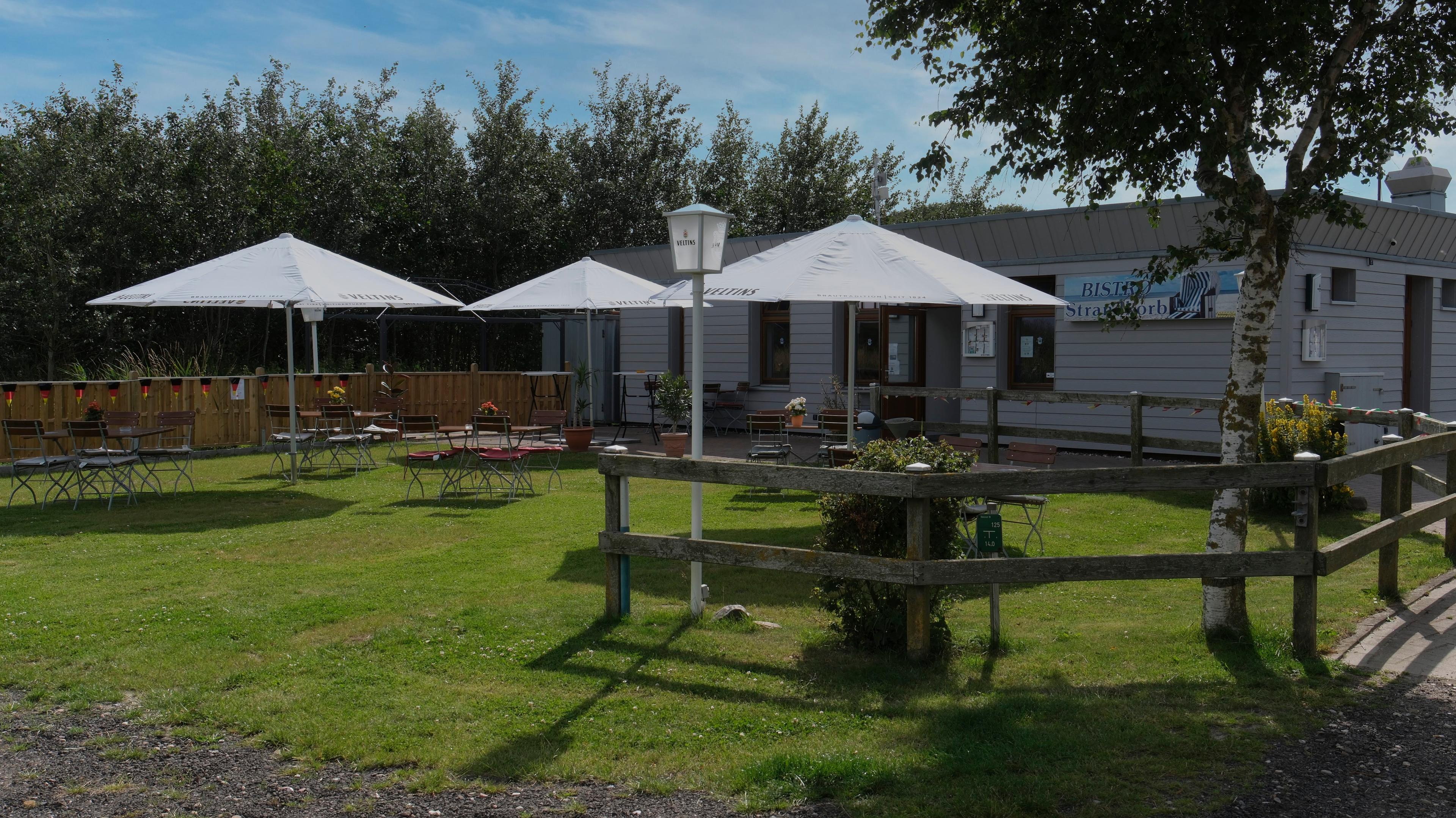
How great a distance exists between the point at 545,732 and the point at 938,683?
5.60 ft

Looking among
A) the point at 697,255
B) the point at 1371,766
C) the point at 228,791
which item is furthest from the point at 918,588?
the point at 228,791

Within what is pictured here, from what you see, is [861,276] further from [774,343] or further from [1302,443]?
[774,343]

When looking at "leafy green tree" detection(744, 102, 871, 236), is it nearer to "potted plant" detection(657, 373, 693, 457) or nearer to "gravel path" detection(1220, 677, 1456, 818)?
"potted plant" detection(657, 373, 693, 457)

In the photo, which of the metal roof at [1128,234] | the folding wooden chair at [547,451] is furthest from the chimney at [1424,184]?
the folding wooden chair at [547,451]

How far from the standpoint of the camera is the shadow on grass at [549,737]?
13.2ft

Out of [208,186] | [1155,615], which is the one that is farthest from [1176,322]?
[208,186]

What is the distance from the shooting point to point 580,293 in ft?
46.3

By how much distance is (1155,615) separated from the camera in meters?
6.18

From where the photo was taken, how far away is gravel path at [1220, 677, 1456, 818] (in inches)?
140

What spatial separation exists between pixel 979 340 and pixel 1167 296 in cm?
271

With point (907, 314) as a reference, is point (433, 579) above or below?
below

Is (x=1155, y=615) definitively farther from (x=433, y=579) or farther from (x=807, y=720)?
(x=433, y=579)

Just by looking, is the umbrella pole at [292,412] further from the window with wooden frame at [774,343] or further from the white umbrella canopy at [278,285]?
the window with wooden frame at [774,343]

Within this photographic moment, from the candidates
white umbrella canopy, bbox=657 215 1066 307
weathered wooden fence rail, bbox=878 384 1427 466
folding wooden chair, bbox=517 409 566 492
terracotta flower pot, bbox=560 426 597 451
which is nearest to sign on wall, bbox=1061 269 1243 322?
weathered wooden fence rail, bbox=878 384 1427 466
